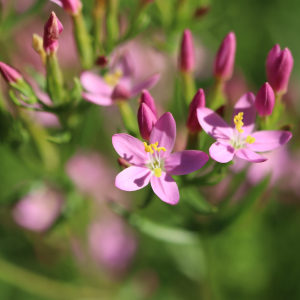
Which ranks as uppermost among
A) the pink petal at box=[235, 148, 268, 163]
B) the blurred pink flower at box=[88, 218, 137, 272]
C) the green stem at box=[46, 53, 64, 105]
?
the green stem at box=[46, 53, 64, 105]

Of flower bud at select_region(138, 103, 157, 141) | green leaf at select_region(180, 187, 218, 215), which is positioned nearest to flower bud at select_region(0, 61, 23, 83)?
flower bud at select_region(138, 103, 157, 141)

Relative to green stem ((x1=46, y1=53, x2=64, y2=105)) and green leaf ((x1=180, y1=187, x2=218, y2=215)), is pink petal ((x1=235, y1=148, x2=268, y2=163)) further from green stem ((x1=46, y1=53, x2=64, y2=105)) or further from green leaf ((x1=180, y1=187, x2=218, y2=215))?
green stem ((x1=46, y1=53, x2=64, y2=105))

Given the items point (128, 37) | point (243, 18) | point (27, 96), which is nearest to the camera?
point (27, 96)

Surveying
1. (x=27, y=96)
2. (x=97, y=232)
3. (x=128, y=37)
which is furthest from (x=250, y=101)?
(x=97, y=232)

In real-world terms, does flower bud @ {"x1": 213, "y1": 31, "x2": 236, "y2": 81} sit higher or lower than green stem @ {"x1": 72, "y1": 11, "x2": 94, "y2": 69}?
lower

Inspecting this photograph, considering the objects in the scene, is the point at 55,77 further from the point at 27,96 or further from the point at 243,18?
the point at 243,18

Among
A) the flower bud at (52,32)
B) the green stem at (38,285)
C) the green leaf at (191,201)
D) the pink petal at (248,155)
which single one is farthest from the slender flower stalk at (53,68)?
the green stem at (38,285)
